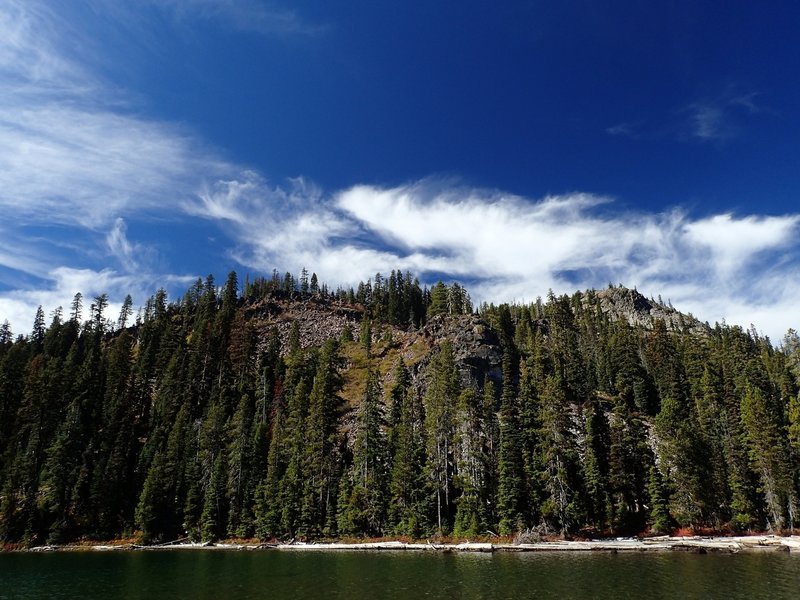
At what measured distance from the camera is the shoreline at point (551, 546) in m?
60.4

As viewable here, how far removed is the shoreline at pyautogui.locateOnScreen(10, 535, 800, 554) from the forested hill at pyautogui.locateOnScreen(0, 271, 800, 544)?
3.98 metres

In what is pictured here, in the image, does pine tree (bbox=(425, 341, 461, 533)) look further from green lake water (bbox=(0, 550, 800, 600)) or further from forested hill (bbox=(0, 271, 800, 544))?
green lake water (bbox=(0, 550, 800, 600))

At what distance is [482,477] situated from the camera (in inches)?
3201

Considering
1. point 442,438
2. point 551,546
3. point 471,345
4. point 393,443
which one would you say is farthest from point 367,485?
point 471,345

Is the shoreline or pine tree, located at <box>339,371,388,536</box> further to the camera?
pine tree, located at <box>339,371,388,536</box>

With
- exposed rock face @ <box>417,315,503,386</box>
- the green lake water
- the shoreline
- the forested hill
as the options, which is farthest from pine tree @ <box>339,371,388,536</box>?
exposed rock face @ <box>417,315,503,386</box>

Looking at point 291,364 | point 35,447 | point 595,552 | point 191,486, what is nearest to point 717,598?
point 595,552

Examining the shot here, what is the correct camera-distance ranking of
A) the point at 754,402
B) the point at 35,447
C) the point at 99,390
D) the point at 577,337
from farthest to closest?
the point at 577,337 < the point at 99,390 < the point at 35,447 < the point at 754,402

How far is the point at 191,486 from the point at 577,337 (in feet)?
416

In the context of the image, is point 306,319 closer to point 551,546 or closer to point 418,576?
point 551,546

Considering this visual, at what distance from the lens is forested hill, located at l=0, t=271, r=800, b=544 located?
250ft

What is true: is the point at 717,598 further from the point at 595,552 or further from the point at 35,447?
the point at 35,447

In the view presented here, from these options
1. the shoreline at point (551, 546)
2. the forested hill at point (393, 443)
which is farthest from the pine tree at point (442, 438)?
the shoreline at point (551, 546)

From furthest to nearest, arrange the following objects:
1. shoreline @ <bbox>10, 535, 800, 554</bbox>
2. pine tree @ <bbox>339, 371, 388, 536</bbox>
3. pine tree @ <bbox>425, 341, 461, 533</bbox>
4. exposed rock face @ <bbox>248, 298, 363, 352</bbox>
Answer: exposed rock face @ <bbox>248, 298, 363, 352</bbox> < pine tree @ <bbox>339, 371, 388, 536</bbox> < pine tree @ <bbox>425, 341, 461, 533</bbox> < shoreline @ <bbox>10, 535, 800, 554</bbox>
